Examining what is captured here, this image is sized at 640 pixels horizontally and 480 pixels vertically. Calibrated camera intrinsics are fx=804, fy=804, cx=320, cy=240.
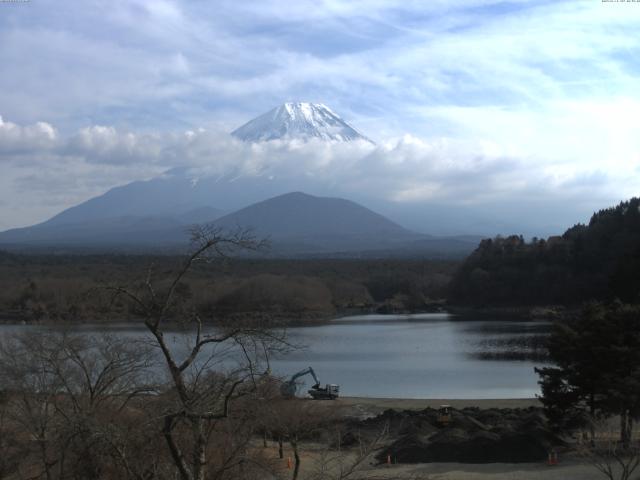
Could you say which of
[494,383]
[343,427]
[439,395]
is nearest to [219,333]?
[343,427]

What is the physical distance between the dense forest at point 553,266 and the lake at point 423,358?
340 inches

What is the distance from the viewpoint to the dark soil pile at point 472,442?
53.8 feet

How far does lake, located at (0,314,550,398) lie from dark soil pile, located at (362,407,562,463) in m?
7.19

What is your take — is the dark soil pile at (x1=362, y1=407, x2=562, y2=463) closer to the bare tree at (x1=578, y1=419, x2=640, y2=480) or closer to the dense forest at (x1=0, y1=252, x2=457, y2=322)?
the bare tree at (x1=578, y1=419, x2=640, y2=480)

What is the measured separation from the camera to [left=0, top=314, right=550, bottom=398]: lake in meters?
26.8

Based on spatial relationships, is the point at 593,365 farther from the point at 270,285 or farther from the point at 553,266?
the point at 553,266

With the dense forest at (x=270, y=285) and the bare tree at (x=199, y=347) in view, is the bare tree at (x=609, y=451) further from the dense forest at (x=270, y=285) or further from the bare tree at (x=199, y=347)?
the dense forest at (x=270, y=285)

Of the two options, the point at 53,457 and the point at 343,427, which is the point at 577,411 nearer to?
the point at 343,427

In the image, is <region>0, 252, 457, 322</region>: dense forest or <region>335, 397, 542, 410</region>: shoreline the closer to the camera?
<region>335, 397, 542, 410</region>: shoreline

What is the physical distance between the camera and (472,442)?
16734 mm

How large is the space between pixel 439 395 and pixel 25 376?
16700 millimetres

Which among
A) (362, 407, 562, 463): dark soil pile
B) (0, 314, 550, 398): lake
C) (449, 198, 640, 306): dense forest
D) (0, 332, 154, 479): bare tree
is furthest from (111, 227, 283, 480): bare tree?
(449, 198, 640, 306): dense forest

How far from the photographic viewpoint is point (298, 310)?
57156 mm

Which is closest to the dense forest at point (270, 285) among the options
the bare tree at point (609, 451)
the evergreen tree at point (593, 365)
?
the evergreen tree at point (593, 365)
